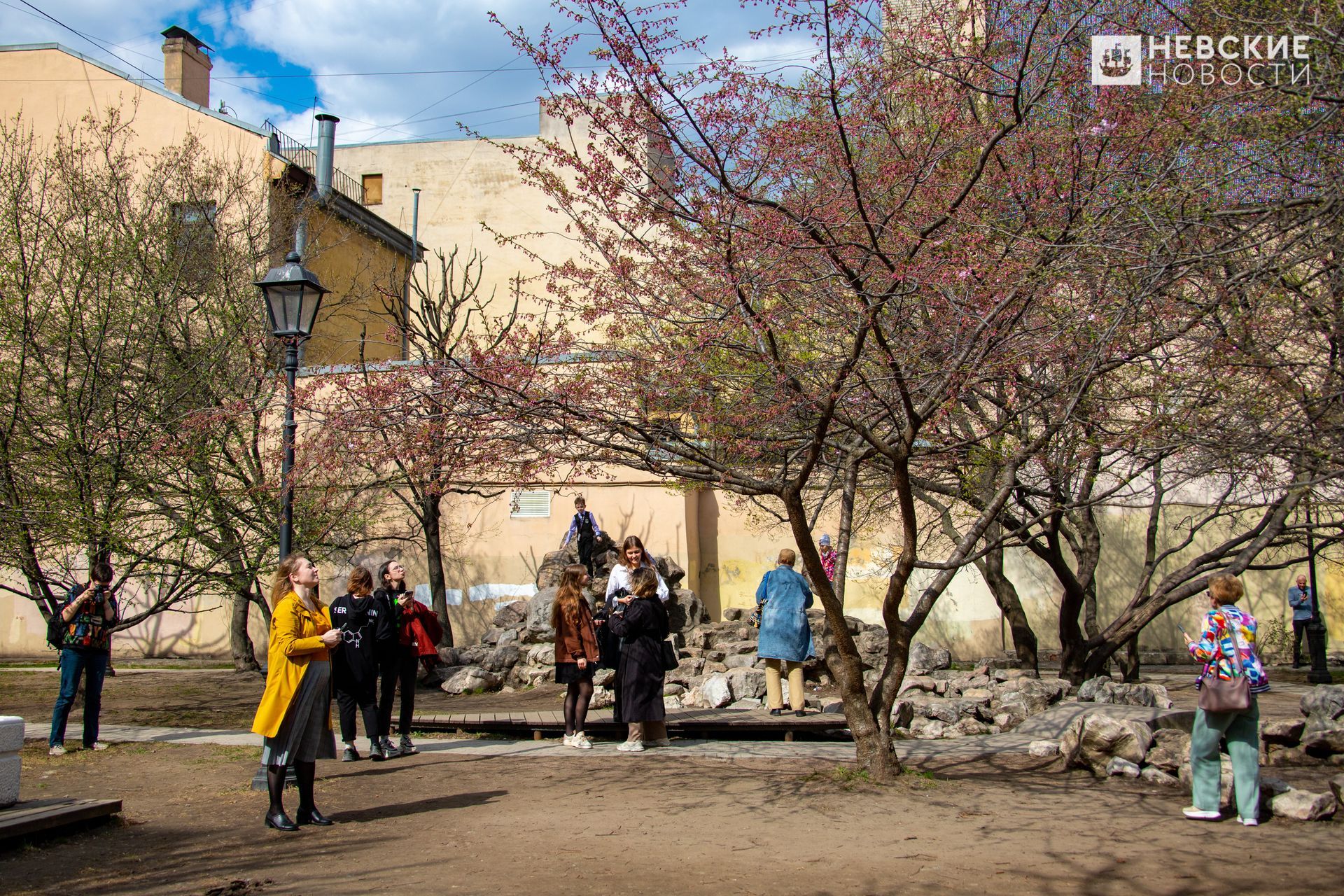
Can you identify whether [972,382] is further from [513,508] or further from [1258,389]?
[513,508]

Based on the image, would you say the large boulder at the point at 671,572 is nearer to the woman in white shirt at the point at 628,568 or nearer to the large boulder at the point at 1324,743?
the woman in white shirt at the point at 628,568

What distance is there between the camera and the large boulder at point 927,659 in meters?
16.4

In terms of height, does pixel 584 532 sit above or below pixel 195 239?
below

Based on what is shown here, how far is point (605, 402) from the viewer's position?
7.96m

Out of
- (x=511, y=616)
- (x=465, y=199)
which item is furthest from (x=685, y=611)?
(x=465, y=199)

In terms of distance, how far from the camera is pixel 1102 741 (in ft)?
27.3

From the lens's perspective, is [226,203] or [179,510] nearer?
[179,510]

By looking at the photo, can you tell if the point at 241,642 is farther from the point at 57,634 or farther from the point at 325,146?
the point at 325,146

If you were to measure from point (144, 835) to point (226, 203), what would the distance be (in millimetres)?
12202

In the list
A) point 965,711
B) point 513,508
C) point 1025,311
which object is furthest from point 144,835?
point 513,508

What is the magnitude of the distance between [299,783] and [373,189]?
2849cm

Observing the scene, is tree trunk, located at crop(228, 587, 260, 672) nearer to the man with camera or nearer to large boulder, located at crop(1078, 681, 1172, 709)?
the man with camera
